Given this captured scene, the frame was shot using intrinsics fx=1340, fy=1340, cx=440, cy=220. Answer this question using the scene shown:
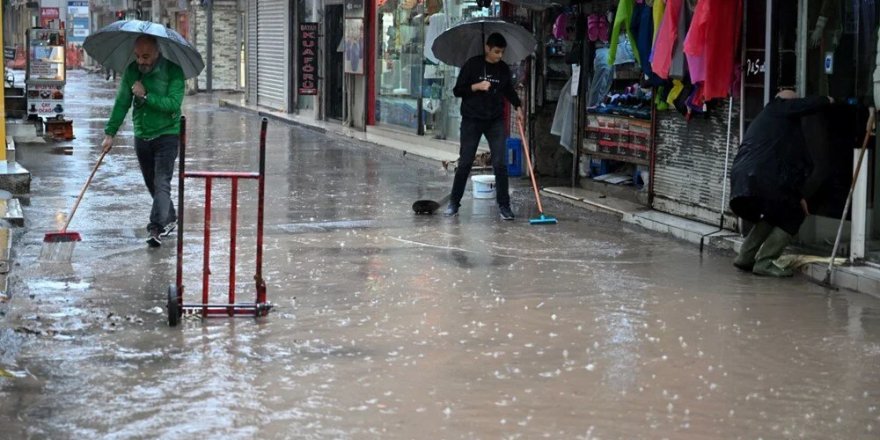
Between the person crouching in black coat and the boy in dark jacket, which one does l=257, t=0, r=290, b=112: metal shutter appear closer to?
the boy in dark jacket

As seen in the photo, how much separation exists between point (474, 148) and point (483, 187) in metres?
1.25

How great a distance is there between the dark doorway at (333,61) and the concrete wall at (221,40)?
59.6 feet

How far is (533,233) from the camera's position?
12086 millimetres

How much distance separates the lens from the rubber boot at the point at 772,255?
995 cm

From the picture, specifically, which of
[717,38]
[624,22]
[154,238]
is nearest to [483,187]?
[624,22]

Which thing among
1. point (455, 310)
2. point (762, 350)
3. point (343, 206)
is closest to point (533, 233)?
point (343, 206)

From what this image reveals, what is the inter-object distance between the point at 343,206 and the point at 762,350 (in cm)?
701

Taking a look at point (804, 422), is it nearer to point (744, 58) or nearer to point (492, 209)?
point (744, 58)

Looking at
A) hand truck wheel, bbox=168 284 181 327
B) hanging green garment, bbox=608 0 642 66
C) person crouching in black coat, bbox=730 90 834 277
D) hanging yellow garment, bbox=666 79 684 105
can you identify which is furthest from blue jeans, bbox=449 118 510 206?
hand truck wheel, bbox=168 284 181 327

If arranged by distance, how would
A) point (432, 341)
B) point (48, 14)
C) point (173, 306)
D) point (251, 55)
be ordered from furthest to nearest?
1. point (251, 55)
2. point (48, 14)
3. point (173, 306)
4. point (432, 341)

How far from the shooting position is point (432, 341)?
7.60 m

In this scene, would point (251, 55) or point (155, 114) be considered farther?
point (251, 55)

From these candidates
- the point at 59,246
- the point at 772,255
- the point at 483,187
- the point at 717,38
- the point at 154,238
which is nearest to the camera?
the point at 772,255

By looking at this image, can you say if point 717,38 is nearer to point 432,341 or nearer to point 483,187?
point 483,187
